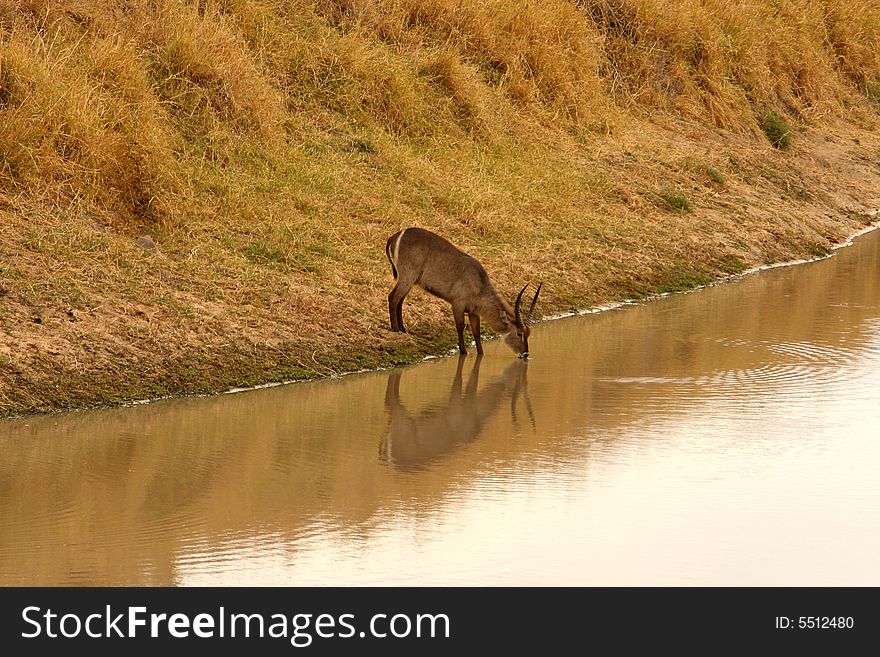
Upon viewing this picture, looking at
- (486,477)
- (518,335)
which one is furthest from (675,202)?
(486,477)

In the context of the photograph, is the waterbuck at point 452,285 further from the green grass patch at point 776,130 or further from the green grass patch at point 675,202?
the green grass patch at point 776,130

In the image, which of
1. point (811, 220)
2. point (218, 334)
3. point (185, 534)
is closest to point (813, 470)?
point (185, 534)

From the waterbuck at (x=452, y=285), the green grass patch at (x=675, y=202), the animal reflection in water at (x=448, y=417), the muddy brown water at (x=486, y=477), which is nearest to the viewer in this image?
the muddy brown water at (x=486, y=477)

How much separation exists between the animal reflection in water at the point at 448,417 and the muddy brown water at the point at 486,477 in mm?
23

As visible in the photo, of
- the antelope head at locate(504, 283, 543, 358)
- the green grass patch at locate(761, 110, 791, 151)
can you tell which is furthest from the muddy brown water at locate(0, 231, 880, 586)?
the green grass patch at locate(761, 110, 791, 151)

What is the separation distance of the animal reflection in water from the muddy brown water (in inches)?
0.9

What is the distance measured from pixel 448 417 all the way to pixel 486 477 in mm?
1368

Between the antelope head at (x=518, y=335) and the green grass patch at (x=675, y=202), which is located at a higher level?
the green grass patch at (x=675, y=202)

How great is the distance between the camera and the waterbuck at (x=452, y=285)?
927cm

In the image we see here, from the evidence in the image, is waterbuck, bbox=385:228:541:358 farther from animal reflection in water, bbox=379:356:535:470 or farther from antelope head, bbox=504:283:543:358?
animal reflection in water, bbox=379:356:535:470

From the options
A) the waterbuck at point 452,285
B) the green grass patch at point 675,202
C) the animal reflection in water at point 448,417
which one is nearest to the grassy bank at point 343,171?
the green grass patch at point 675,202

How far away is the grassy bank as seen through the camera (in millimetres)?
8570

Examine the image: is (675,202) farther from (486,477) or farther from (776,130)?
(486,477)

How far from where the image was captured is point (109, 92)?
35.4 feet
